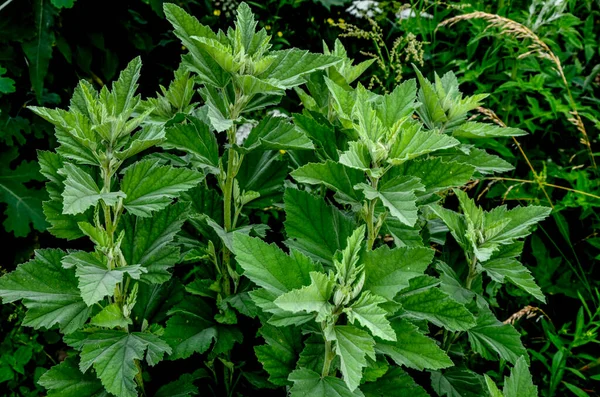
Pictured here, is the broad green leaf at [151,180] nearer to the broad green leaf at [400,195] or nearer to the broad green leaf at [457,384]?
the broad green leaf at [400,195]

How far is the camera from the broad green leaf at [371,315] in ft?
2.74

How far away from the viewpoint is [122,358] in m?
1.00

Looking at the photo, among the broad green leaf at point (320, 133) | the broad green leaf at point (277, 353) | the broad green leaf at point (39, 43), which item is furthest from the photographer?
the broad green leaf at point (39, 43)

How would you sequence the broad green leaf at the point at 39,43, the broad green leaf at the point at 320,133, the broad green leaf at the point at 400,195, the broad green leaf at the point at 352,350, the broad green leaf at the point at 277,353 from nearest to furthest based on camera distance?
the broad green leaf at the point at 352,350 < the broad green leaf at the point at 400,195 < the broad green leaf at the point at 277,353 < the broad green leaf at the point at 320,133 < the broad green leaf at the point at 39,43

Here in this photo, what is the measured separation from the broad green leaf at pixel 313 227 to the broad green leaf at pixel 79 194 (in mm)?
303

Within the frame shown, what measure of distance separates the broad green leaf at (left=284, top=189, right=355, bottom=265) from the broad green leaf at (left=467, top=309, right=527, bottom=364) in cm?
36

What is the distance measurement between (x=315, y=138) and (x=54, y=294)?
1.87 ft

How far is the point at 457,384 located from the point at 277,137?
65cm

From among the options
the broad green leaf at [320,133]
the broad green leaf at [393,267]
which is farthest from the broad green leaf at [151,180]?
the broad green leaf at [393,267]

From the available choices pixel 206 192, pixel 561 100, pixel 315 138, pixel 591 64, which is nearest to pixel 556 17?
pixel 561 100

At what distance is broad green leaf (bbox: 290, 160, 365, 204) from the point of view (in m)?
1.00

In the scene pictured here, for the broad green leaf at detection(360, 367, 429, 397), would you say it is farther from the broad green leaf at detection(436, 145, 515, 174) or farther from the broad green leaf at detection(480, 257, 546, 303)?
the broad green leaf at detection(436, 145, 515, 174)

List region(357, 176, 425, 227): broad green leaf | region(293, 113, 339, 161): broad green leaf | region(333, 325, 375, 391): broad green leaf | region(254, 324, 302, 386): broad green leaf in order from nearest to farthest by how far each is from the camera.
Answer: region(333, 325, 375, 391): broad green leaf, region(357, 176, 425, 227): broad green leaf, region(254, 324, 302, 386): broad green leaf, region(293, 113, 339, 161): broad green leaf

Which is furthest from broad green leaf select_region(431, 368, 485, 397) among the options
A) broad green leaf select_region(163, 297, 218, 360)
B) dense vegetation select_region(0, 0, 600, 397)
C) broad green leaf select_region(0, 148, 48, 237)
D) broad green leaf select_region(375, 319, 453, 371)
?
broad green leaf select_region(0, 148, 48, 237)
